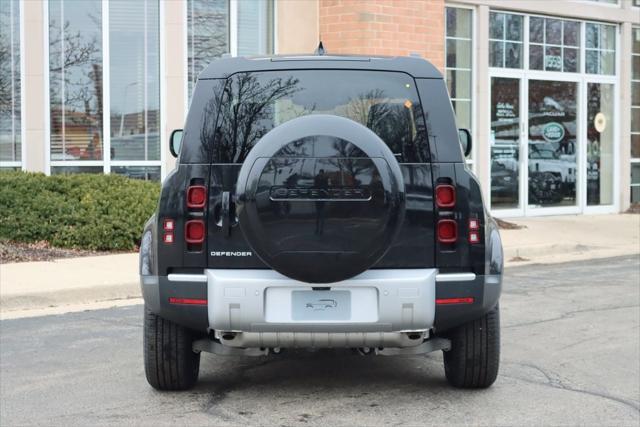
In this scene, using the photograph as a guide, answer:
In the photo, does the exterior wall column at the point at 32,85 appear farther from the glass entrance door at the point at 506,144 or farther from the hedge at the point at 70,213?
the glass entrance door at the point at 506,144

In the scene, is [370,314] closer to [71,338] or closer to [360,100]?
[360,100]

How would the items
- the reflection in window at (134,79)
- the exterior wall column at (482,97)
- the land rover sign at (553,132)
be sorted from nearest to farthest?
1. the reflection in window at (134,79)
2. the exterior wall column at (482,97)
3. the land rover sign at (553,132)

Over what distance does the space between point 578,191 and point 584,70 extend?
234 cm

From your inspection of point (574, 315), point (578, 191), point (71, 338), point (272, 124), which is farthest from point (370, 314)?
point (578, 191)

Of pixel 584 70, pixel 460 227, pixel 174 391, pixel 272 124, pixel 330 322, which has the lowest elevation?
pixel 174 391

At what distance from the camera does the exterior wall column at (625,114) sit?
19328 mm

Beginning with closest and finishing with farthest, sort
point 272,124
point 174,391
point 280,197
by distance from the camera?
point 280,197 → point 272,124 → point 174,391

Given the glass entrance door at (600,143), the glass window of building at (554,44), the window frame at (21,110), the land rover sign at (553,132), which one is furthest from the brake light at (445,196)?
the glass entrance door at (600,143)

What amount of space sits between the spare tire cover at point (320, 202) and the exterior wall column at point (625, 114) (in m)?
15.6

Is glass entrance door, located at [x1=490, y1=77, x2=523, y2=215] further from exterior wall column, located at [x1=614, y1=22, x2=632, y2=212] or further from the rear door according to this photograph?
the rear door

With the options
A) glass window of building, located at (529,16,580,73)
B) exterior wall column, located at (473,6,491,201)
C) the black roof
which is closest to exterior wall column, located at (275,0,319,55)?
exterior wall column, located at (473,6,491,201)

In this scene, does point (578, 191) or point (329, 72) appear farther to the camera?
point (578, 191)

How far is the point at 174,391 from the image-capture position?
5652 millimetres

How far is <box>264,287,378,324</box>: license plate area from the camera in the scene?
5.00m
